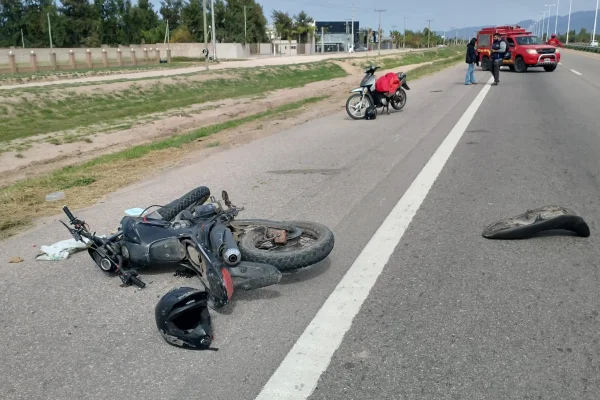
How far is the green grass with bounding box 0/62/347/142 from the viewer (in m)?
19.2

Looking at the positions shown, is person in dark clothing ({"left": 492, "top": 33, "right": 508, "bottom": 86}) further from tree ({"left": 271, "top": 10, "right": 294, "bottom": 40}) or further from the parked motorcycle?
tree ({"left": 271, "top": 10, "right": 294, "bottom": 40})

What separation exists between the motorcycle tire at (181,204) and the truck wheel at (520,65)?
30.9 m

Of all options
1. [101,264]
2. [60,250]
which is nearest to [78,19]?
[60,250]

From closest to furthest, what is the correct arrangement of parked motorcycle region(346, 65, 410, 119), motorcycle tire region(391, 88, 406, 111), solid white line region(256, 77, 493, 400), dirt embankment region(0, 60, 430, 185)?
solid white line region(256, 77, 493, 400) → dirt embankment region(0, 60, 430, 185) → parked motorcycle region(346, 65, 410, 119) → motorcycle tire region(391, 88, 406, 111)

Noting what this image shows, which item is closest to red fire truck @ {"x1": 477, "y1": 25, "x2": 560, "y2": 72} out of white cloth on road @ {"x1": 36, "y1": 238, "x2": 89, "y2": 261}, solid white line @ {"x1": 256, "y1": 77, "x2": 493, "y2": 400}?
solid white line @ {"x1": 256, "y1": 77, "x2": 493, "y2": 400}

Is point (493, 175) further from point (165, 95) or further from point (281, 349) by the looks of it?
point (165, 95)

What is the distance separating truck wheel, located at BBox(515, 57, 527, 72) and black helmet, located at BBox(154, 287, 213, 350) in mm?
32713

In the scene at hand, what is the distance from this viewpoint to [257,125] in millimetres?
15250

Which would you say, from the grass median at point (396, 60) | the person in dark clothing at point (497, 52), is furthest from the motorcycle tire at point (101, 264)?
the grass median at point (396, 60)

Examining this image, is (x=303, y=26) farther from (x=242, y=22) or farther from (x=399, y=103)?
(x=399, y=103)

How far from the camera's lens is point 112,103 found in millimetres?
24609

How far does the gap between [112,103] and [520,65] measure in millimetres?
22102

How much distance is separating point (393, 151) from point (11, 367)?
24.4 feet

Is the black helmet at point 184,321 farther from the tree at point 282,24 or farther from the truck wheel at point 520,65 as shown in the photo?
the tree at point 282,24
